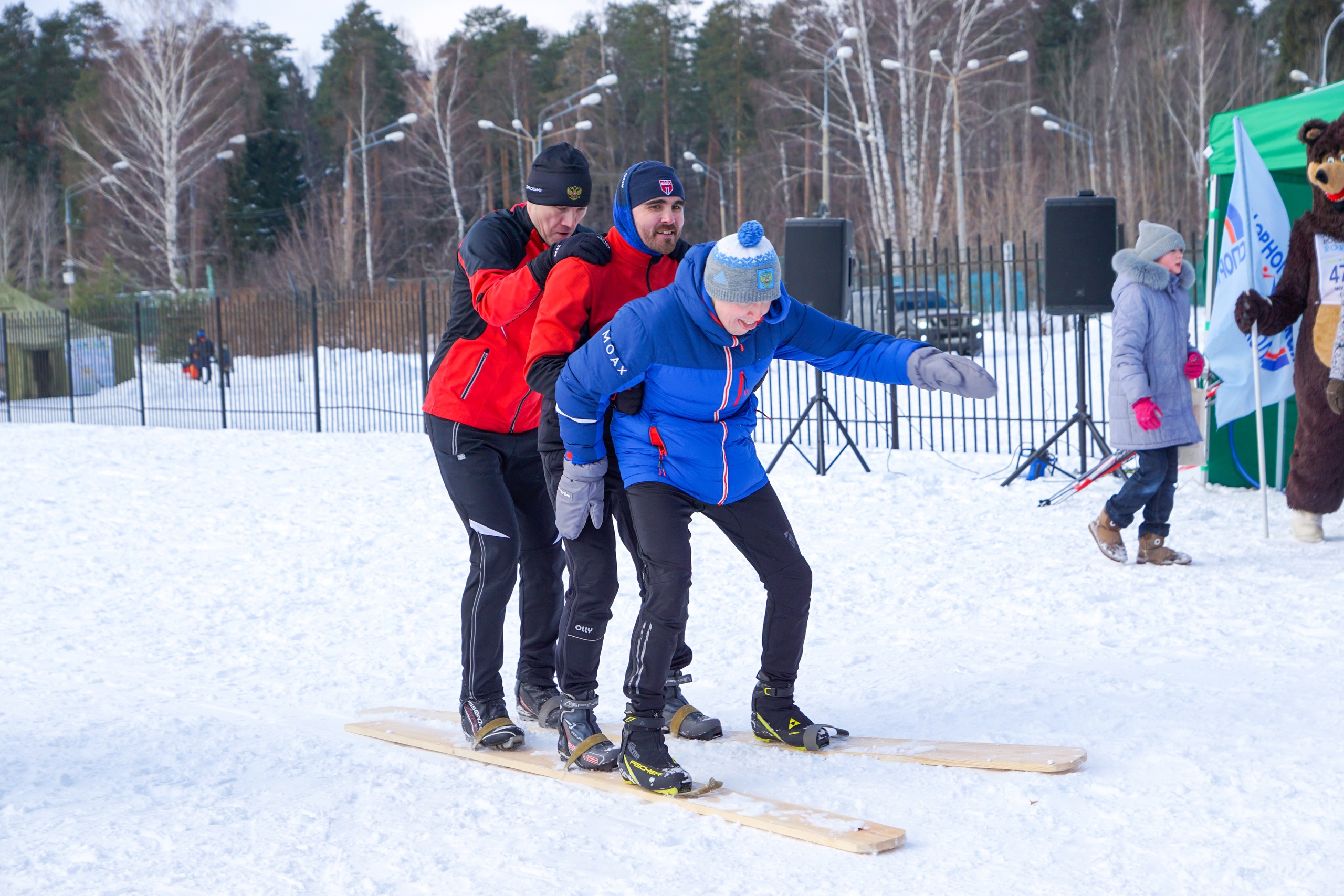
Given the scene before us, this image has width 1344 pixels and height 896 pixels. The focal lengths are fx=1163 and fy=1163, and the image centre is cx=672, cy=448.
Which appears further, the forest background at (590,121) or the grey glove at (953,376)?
the forest background at (590,121)

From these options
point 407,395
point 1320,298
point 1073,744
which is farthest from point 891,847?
point 407,395

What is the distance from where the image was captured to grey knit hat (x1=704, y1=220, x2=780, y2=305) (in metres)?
2.95

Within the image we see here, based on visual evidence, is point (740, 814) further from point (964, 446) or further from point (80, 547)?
point (964, 446)

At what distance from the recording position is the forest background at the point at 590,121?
28.7 meters

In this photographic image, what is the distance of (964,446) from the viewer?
34.0 feet

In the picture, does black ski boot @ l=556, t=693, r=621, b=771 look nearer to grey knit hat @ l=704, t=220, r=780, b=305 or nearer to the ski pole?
grey knit hat @ l=704, t=220, r=780, b=305

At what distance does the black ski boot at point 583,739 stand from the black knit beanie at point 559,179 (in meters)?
1.46

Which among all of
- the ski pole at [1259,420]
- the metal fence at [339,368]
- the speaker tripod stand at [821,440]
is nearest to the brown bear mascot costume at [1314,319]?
the ski pole at [1259,420]

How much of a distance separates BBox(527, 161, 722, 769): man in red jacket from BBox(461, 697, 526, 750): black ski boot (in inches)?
7.2

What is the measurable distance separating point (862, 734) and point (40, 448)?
1267 centimetres

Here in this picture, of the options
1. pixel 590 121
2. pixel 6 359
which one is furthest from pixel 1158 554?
pixel 590 121

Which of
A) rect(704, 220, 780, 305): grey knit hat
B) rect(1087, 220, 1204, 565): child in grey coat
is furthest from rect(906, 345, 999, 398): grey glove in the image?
rect(1087, 220, 1204, 565): child in grey coat

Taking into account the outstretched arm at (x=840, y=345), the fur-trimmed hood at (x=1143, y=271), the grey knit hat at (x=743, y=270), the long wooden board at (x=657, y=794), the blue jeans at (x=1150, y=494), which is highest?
the fur-trimmed hood at (x=1143, y=271)

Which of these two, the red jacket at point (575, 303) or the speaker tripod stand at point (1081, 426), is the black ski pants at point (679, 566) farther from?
the speaker tripod stand at point (1081, 426)
